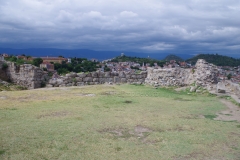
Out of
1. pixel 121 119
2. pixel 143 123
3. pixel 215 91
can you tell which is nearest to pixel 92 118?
pixel 121 119

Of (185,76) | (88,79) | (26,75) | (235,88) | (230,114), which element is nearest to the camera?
(230,114)

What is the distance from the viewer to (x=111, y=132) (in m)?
6.41

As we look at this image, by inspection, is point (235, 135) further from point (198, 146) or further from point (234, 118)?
point (234, 118)

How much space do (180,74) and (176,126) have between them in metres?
10.7

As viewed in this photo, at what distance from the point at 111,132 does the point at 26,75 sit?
1213 cm

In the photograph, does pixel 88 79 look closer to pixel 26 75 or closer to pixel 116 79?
pixel 116 79

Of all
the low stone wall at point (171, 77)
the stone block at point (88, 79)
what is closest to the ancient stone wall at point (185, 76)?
the low stone wall at point (171, 77)

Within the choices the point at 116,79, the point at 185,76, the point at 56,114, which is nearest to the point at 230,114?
the point at 56,114

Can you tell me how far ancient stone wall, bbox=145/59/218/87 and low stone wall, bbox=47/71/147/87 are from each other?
3.26 ft

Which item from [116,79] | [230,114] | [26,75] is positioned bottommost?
[230,114]

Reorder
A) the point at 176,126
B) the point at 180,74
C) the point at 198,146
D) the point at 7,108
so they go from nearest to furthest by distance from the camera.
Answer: the point at 198,146 → the point at 176,126 → the point at 7,108 → the point at 180,74

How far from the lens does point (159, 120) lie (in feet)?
25.7

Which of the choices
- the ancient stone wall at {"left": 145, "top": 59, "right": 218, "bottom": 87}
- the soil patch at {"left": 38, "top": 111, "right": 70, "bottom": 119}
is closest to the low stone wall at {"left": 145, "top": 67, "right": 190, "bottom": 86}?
the ancient stone wall at {"left": 145, "top": 59, "right": 218, "bottom": 87}

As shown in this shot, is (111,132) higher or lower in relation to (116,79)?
lower
